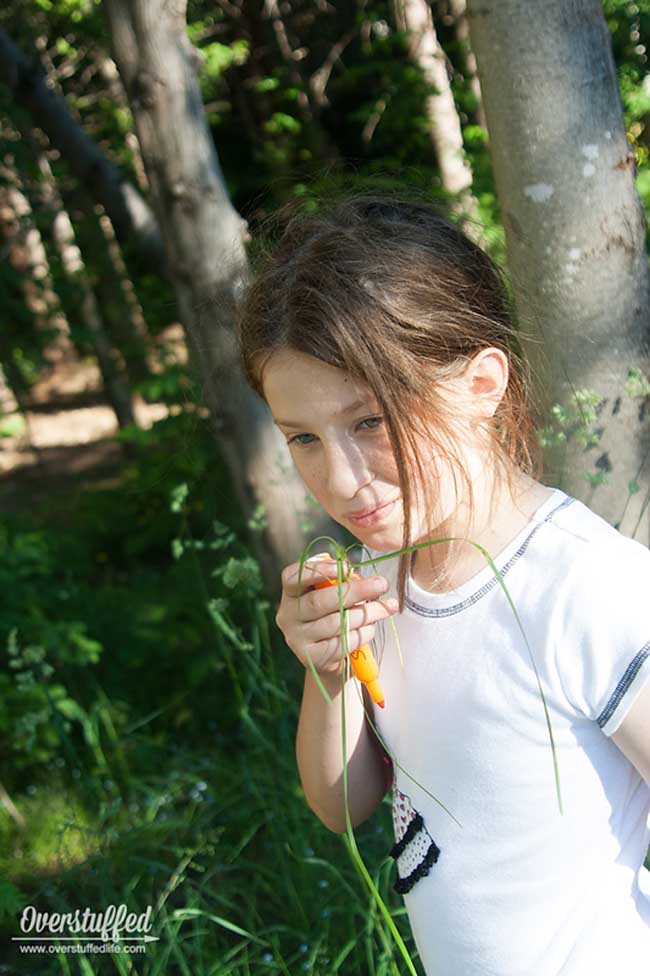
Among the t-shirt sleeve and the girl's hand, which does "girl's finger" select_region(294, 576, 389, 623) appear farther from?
the t-shirt sleeve

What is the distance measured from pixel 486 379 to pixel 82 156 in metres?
3.20

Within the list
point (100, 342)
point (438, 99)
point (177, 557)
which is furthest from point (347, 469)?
point (100, 342)

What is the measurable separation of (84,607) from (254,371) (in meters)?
3.34

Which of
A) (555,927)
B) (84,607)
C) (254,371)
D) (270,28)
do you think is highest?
(270,28)

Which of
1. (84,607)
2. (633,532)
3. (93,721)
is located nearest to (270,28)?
(84,607)

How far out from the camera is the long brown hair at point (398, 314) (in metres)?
1.07

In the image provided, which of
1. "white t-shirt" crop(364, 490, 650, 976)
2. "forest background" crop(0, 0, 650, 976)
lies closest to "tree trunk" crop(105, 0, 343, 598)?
"forest background" crop(0, 0, 650, 976)

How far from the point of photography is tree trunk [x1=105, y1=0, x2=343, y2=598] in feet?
8.54

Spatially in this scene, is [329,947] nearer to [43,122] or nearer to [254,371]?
[254,371]

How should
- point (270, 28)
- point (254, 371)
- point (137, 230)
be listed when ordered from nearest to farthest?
point (254, 371), point (137, 230), point (270, 28)

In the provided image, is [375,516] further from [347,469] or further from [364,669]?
[364,669]

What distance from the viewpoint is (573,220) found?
1802 millimetres

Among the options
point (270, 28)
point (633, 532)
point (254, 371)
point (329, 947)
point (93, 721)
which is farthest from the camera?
point (270, 28)

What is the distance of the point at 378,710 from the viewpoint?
50.9 inches
